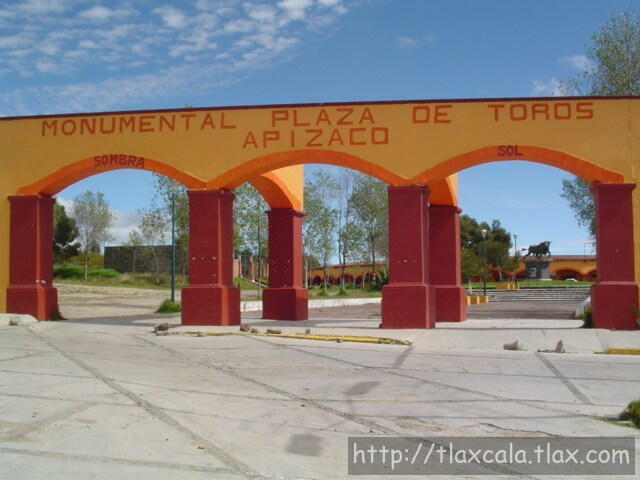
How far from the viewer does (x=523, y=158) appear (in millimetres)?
17266

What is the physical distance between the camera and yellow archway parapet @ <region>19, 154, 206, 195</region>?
1861cm

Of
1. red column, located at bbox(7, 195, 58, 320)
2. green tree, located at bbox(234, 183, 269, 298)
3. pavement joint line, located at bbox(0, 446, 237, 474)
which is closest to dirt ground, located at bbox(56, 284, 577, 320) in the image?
green tree, located at bbox(234, 183, 269, 298)

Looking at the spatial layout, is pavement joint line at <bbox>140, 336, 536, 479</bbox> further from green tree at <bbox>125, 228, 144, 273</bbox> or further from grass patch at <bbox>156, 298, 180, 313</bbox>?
green tree at <bbox>125, 228, 144, 273</bbox>

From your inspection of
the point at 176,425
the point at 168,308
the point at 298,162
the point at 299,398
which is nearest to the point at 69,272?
the point at 168,308

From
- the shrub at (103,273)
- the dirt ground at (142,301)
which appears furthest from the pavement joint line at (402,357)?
the shrub at (103,273)

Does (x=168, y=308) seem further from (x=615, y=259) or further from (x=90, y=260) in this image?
(x=90, y=260)

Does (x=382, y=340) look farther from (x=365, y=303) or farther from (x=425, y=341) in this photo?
(x=365, y=303)

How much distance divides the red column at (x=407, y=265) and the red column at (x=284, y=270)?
16.8 feet

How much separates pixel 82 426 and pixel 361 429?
2.67 m

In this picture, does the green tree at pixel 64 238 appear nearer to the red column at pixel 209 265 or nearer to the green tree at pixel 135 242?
the green tree at pixel 135 242

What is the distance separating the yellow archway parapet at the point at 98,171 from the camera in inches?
733

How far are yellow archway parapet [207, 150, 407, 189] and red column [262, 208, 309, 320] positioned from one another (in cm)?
372

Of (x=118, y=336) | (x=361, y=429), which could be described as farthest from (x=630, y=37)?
(x=361, y=429)

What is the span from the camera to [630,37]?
96.1 feet
